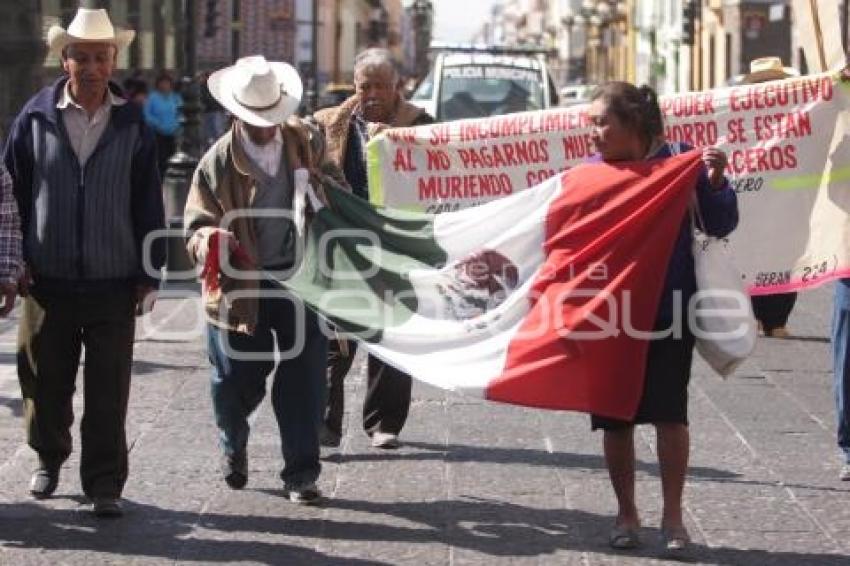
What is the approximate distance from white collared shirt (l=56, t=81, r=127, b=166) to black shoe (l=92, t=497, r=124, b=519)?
1198 mm

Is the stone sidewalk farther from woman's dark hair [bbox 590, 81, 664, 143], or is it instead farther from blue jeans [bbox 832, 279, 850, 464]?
→ woman's dark hair [bbox 590, 81, 664, 143]

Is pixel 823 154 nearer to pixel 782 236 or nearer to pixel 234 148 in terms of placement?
pixel 782 236

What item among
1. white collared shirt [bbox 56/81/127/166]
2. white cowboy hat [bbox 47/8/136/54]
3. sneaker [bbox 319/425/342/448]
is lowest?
sneaker [bbox 319/425/342/448]

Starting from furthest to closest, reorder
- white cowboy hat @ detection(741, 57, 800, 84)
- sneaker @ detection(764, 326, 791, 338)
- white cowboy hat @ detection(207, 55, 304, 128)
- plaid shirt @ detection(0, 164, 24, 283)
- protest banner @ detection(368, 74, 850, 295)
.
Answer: sneaker @ detection(764, 326, 791, 338)
white cowboy hat @ detection(741, 57, 800, 84)
protest banner @ detection(368, 74, 850, 295)
white cowboy hat @ detection(207, 55, 304, 128)
plaid shirt @ detection(0, 164, 24, 283)

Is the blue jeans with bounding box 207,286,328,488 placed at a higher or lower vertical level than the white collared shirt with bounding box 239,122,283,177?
lower

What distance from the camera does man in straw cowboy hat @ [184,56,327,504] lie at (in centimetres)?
746

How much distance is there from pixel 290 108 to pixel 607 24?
8900 centimetres

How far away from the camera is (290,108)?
24.6 feet

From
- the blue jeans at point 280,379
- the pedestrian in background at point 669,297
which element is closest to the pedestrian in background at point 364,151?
the blue jeans at point 280,379

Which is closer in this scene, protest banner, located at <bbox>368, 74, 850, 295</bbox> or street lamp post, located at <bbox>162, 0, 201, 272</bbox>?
protest banner, located at <bbox>368, 74, 850, 295</bbox>

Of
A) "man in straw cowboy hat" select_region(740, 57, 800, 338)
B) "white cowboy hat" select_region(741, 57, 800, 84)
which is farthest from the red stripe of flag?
"man in straw cowboy hat" select_region(740, 57, 800, 338)

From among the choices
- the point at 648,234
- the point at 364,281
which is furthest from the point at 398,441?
the point at 648,234

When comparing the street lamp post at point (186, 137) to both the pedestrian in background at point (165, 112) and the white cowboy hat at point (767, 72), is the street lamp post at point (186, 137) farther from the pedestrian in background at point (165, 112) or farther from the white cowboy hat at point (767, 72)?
the white cowboy hat at point (767, 72)

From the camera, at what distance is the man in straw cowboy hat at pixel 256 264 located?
294 inches
